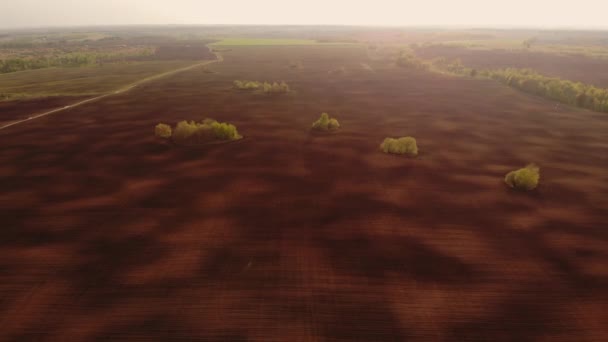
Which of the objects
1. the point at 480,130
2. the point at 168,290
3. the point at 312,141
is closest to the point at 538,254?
the point at 168,290

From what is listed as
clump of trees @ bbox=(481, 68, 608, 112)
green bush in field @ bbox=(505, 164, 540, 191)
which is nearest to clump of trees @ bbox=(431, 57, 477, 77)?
clump of trees @ bbox=(481, 68, 608, 112)

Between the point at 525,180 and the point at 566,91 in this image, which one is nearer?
the point at 525,180

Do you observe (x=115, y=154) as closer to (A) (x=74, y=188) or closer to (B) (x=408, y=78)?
(A) (x=74, y=188)

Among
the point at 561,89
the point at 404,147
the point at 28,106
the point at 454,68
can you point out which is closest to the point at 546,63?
the point at 454,68

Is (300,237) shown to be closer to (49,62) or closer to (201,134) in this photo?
(201,134)

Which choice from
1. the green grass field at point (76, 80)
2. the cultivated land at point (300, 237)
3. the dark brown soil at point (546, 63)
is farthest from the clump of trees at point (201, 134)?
the dark brown soil at point (546, 63)

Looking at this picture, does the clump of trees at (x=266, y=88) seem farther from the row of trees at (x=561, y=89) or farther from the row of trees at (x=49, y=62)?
the row of trees at (x=49, y=62)
